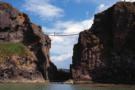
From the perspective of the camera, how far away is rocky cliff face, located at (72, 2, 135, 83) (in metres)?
161

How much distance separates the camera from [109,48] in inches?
6831

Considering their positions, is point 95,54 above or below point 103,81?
above

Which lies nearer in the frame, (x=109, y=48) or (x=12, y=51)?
(x=109, y=48)

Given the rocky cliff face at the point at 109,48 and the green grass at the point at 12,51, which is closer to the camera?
the rocky cliff face at the point at 109,48

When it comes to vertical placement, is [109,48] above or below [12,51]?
below

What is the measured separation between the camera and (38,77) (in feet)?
625

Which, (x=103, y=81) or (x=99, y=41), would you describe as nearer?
(x=103, y=81)

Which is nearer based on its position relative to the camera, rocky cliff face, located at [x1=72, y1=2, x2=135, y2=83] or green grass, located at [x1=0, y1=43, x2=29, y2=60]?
rocky cliff face, located at [x1=72, y1=2, x2=135, y2=83]

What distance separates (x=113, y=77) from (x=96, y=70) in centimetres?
987

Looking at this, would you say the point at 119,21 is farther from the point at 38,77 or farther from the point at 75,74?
the point at 38,77

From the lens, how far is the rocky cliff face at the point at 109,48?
160875 mm

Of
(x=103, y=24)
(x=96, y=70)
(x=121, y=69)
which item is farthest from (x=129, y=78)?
(x=103, y=24)

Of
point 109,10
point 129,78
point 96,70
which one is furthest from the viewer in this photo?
point 109,10

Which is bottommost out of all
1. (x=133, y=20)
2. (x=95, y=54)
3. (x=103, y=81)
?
(x=103, y=81)
